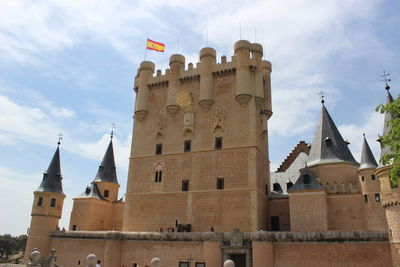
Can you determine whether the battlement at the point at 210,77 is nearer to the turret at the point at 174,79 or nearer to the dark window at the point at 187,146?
the turret at the point at 174,79

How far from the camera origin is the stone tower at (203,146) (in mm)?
28469

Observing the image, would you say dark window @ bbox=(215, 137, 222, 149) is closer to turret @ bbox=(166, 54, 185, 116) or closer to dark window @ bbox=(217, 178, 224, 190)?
dark window @ bbox=(217, 178, 224, 190)

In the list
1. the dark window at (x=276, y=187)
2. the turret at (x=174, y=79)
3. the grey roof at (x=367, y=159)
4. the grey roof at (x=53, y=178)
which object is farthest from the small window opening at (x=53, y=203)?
the grey roof at (x=367, y=159)

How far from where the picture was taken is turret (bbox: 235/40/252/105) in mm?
30422

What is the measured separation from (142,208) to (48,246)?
32.8 feet

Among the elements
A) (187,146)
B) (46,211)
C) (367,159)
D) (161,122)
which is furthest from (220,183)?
(46,211)

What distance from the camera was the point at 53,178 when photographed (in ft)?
116

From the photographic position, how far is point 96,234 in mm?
28953

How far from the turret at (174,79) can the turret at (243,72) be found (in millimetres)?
6087

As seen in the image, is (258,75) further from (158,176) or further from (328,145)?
(158,176)

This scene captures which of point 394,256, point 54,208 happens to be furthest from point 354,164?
point 54,208

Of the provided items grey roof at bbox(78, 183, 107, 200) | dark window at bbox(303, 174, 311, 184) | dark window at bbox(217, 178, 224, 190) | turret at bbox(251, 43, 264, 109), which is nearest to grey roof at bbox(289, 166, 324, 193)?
dark window at bbox(303, 174, 311, 184)

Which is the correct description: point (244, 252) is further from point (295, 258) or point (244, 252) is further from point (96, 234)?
point (96, 234)

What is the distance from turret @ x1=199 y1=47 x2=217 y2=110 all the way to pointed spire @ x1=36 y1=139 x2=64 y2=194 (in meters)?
17.5
